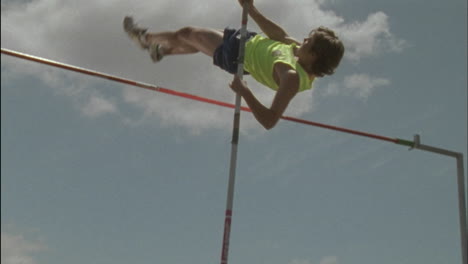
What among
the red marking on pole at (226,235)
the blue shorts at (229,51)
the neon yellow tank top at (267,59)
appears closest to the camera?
the red marking on pole at (226,235)

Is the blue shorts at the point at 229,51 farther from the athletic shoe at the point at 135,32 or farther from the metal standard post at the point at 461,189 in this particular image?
the metal standard post at the point at 461,189

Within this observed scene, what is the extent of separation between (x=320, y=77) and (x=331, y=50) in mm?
253

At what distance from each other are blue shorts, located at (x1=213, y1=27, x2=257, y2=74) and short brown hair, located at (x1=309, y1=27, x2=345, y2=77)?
0.59 m

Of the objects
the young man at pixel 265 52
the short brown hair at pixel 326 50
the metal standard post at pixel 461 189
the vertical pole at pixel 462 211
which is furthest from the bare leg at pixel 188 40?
the vertical pole at pixel 462 211

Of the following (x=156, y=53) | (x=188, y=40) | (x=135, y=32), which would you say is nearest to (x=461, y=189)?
(x=188, y=40)

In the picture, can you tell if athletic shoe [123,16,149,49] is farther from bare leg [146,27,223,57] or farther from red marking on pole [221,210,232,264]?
red marking on pole [221,210,232,264]

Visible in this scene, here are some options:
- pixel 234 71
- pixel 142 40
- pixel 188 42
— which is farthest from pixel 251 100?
pixel 142 40

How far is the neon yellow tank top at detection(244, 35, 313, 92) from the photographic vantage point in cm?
463

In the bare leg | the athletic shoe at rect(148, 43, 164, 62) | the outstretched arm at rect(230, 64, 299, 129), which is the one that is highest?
the bare leg

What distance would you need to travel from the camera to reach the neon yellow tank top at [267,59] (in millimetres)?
4633

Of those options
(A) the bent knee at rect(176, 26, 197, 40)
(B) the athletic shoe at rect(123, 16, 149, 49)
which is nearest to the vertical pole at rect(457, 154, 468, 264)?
(A) the bent knee at rect(176, 26, 197, 40)

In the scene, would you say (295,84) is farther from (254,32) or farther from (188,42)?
(188,42)

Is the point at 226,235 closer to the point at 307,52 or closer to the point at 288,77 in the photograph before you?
the point at 288,77

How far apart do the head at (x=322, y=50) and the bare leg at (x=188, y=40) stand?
0.75 metres
